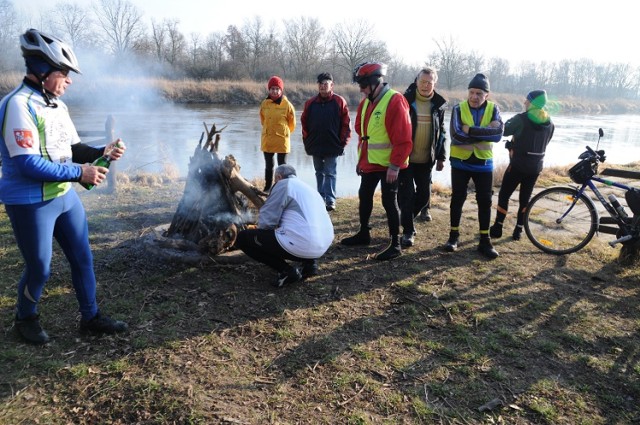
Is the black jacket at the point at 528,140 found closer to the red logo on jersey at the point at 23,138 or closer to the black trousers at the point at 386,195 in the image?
the black trousers at the point at 386,195

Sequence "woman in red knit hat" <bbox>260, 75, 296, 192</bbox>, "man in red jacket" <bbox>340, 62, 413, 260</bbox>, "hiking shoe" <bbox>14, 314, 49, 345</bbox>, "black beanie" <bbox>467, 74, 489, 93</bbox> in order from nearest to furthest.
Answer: "hiking shoe" <bbox>14, 314, 49, 345</bbox> → "man in red jacket" <bbox>340, 62, 413, 260</bbox> → "black beanie" <bbox>467, 74, 489, 93</bbox> → "woman in red knit hat" <bbox>260, 75, 296, 192</bbox>

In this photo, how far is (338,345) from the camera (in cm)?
302

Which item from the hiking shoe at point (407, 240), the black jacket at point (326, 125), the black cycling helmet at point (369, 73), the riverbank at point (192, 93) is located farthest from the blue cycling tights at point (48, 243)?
the riverbank at point (192, 93)

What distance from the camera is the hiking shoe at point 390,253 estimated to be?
4.56 meters

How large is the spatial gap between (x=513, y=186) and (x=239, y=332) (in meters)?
3.83

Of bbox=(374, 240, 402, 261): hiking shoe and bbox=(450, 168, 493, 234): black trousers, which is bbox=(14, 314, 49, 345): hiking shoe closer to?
bbox=(374, 240, 402, 261): hiking shoe

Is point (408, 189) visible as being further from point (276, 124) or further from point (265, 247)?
point (276, 124)

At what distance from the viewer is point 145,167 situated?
35.7ft

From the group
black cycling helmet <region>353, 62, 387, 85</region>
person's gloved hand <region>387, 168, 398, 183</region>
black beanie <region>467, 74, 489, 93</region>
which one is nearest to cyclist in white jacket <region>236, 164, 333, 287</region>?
person's gloved hand <region>387, 168, 398, 183</region>

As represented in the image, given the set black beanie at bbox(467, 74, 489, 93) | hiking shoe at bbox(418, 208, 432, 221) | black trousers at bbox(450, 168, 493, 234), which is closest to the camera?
black beanie at bbox(467, 74, 489, 93)

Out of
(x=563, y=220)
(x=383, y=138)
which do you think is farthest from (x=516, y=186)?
(x=383, y=138)

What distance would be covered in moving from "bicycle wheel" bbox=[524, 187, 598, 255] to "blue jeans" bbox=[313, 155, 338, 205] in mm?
2645

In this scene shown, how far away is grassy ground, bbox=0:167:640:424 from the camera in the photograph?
2414 mm

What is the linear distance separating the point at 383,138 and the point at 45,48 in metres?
2.99
